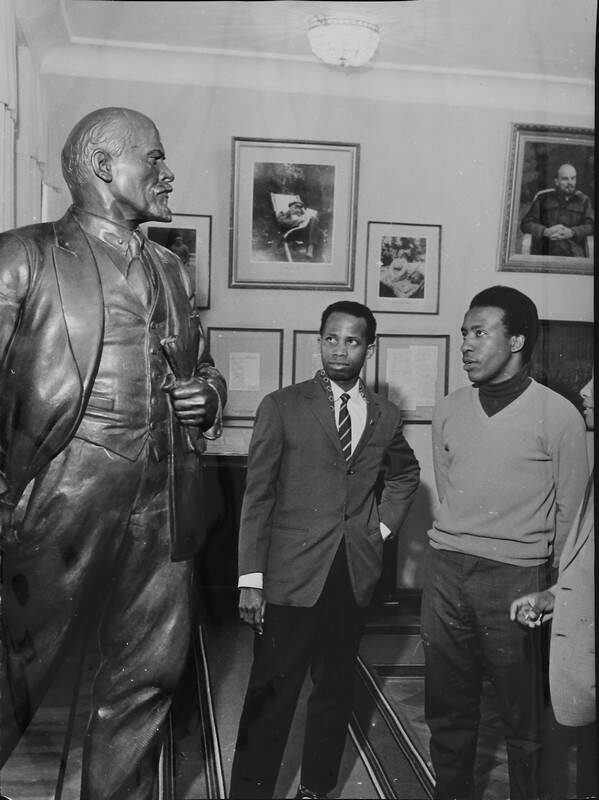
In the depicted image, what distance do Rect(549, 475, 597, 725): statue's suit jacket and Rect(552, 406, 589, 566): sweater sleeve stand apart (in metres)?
0.02

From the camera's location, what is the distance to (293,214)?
1.75 meters

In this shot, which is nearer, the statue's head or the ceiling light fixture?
the statue's head

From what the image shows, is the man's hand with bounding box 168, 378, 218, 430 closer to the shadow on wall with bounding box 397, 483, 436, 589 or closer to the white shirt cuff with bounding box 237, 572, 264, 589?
the white shirt cuff with bounding box 237, 572, 264, 589

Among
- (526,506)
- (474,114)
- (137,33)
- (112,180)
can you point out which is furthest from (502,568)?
(137,33)

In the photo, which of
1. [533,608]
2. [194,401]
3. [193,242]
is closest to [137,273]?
[193,242]

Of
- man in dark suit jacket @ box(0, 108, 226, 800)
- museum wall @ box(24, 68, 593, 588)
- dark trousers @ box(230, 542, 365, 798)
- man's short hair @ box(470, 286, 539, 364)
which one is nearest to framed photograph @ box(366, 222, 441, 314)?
museum wall @ box(24, 68, 593, 588)

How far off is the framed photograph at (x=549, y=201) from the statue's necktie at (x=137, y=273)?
28.8 inches

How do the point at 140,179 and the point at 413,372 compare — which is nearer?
the point at 140,179

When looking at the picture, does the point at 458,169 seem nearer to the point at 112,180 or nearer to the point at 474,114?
the point at 474,114

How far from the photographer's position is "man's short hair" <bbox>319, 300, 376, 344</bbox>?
5.80 ft

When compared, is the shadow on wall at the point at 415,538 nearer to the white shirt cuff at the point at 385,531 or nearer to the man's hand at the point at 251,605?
the white shirt cuff at the point at 385,531

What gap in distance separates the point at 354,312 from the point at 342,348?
8 centimetres

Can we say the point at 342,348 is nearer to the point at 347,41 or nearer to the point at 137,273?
the point at 137,273

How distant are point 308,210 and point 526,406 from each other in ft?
1.96
